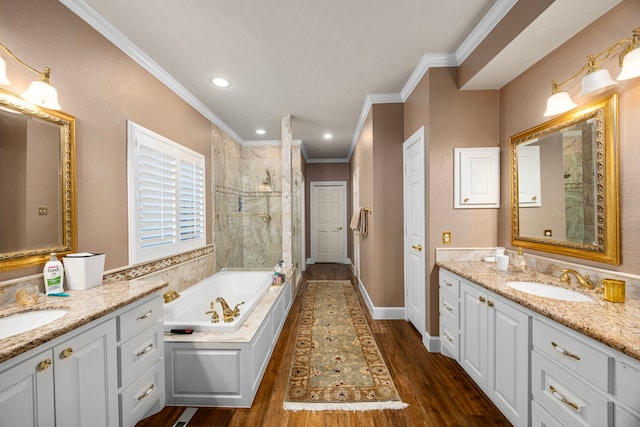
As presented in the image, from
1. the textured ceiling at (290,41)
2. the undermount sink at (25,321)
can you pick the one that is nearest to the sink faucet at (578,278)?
the textured ceiling at (290,41)

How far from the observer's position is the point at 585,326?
97 cm

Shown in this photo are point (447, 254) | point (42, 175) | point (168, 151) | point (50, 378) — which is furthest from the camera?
point (168, 151)

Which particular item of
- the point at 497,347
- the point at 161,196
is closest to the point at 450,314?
Result: the point at 497,347

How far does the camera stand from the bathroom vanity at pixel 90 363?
0.84 metres

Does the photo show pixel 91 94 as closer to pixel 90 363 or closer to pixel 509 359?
pixel 90 363

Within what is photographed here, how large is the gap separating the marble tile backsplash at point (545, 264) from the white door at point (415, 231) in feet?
0.79

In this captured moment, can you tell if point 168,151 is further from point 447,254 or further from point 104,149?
point 447,254

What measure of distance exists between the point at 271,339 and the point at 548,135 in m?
2.75

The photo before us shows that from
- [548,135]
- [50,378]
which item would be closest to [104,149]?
[50,378]

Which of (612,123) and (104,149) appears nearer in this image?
(612,123)

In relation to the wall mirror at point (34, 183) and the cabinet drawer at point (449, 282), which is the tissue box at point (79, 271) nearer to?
the wall mirror at point (34, 183)

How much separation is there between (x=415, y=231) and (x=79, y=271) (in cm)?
267

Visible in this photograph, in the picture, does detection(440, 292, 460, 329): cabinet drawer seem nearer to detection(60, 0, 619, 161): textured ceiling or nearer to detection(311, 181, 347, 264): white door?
detection(60, 0, 619, 161): textured ceiling

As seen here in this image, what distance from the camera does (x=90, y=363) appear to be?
43.1 inches
